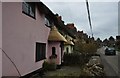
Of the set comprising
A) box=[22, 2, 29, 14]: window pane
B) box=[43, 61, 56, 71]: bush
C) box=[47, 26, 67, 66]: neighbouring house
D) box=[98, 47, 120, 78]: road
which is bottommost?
box=[98, 47, 120, 78]: road

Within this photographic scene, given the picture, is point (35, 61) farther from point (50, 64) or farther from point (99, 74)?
point (99, 74)

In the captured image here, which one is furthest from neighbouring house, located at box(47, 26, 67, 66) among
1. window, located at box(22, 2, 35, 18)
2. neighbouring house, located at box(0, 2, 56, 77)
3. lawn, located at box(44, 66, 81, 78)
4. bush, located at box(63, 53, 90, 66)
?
window, located at box(22, 2, 35, 18)

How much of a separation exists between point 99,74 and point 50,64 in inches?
409

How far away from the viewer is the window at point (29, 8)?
13709 mm

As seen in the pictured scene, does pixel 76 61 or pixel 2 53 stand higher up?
pixel 2 53

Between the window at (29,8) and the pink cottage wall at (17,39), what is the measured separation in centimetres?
39

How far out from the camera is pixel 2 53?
1074 cm

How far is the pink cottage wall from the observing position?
11.0 metres

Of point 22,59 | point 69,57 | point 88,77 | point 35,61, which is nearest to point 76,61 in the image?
point 69,57

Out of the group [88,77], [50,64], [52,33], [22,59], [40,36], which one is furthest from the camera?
[52,33]

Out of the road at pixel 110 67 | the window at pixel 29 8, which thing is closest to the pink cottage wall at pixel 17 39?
the window at pixel 29 8

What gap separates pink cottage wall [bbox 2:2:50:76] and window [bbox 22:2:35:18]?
0.39 m

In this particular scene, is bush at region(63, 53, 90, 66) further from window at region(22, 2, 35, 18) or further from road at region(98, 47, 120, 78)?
window at region(22, 2, 35, 18)

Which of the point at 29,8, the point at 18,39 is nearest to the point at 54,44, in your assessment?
the point at 29,8
